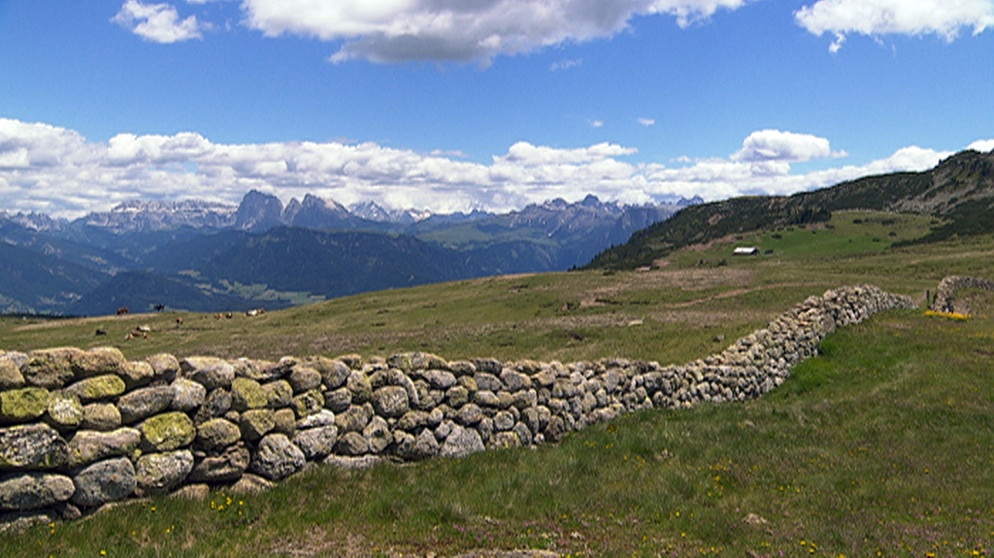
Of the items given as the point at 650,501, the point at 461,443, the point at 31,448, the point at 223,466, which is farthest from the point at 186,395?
the point at 650,501

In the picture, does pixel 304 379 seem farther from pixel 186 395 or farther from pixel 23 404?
pixel 23 404

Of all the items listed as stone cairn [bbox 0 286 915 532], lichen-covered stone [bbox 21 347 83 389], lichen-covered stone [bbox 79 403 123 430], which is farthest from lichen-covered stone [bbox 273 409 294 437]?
lichen-covered stone [bbox 21 347 83 389]

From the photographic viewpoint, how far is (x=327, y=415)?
1216 centimetres

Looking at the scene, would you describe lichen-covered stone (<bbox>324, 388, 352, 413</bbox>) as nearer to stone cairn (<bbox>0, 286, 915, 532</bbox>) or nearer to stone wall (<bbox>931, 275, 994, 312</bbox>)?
stone cairn (<bbox>0, 286, 915, 532</bbox>)

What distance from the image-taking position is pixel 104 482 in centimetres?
920

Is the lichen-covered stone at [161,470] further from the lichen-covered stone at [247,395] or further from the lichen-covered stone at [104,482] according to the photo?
the lichen-covered stone at [247,395]

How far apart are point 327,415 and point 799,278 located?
81.2 metres

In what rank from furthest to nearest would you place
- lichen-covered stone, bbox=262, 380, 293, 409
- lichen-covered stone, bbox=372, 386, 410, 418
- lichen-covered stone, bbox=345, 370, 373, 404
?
1. lichen-covered stone, bbox=372, 386, 410, 418
2. lichen-covered stone, bbox=345, 370, 373, 404
3. lichen-covered stone, bbox=262, 380, 293, 409

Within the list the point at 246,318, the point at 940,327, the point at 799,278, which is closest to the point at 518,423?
the point at 940,327

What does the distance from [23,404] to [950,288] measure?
57.9 m

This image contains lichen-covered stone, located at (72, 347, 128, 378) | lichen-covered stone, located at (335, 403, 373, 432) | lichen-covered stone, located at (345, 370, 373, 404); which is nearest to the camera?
lichen-covered stone, located at (72, 347, 128, 378)

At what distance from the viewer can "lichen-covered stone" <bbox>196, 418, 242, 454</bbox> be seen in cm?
1032

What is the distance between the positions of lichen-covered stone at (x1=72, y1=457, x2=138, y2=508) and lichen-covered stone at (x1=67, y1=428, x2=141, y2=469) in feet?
0.37

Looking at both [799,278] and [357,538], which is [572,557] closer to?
[357,538]
